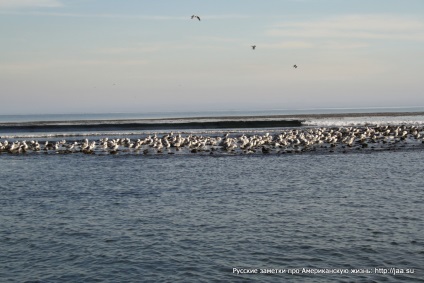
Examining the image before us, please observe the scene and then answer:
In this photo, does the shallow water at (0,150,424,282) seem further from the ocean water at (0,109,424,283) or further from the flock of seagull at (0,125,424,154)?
the flock of seagull at (0,125,424,154)

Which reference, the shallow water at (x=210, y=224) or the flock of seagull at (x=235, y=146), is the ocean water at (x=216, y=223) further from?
the flock of seagull at (x=235, y=146)

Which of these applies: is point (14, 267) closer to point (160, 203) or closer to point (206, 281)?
point (206, 281)

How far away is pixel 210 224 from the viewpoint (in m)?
18.7

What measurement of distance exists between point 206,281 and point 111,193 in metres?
14.1

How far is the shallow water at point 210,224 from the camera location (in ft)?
46.4

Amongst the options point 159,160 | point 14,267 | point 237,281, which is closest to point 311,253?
point 237,281

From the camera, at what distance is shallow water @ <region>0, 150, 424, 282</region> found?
14.1 metres

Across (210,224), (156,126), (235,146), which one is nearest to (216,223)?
(210,224)

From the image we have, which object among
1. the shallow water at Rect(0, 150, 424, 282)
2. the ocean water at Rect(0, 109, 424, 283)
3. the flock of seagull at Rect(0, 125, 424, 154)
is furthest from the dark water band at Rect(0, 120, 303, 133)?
the shallow water at Rect(0, 150, 424, 282)

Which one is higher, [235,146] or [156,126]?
[156,126]

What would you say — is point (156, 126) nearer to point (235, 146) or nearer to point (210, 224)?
point (235, 146)

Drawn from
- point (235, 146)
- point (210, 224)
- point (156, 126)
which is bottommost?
point (210, 224)

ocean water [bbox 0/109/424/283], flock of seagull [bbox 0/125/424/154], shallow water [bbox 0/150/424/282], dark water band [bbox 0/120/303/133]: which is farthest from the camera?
dark water band [bbox 0/120/303/133]

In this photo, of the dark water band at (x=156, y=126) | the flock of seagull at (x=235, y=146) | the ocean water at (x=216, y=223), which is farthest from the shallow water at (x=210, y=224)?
the dark water band at (x=156, y=126)
